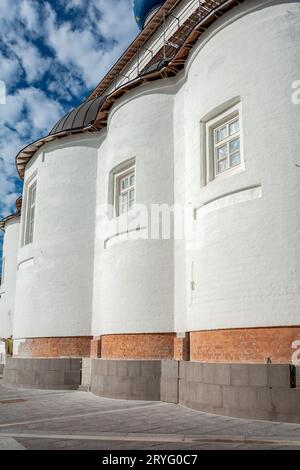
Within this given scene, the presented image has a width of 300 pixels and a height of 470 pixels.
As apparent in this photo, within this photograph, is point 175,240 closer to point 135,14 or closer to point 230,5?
point 230,5

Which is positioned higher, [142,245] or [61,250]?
[61,250]

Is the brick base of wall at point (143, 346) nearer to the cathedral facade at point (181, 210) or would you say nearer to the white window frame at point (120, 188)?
the cathedral facade at point (181, 210)

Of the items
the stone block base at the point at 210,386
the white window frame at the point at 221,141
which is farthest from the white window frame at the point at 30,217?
the white window frame at the point at 221,141

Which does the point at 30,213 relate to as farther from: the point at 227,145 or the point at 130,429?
the point at 130,429

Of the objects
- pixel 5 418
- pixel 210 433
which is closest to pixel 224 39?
pixel 210 433

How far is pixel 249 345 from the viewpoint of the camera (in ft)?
28.6

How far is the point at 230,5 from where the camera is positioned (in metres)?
10.3

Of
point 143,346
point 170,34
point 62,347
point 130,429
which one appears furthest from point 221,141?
point 170,34

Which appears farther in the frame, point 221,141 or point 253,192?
point 221,141

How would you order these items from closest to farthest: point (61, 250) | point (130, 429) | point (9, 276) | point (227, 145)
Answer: point (130, 429) → point (227, 145) → point (61, 250) → point (9, 276)

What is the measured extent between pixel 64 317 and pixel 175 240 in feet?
17.4

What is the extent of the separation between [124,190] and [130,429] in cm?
781

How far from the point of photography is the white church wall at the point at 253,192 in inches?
339

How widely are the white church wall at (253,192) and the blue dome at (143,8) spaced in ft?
44.2
